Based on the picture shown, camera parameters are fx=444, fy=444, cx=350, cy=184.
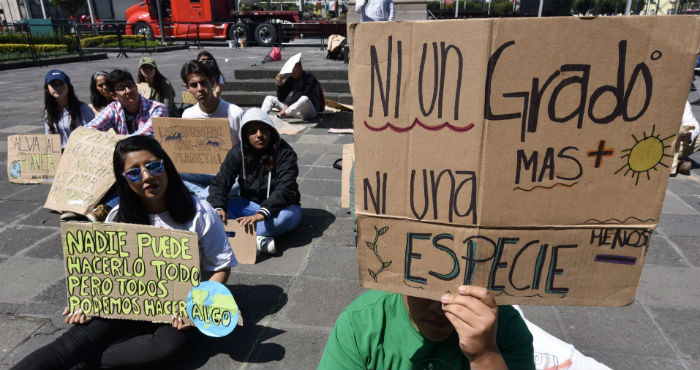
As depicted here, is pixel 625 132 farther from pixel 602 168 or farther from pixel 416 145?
pixel 416 145

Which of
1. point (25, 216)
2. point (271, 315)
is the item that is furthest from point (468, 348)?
point (25, 216)

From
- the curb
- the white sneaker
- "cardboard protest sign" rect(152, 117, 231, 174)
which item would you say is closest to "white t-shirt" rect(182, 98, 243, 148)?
"cardboard protest sign" rect(152, 117, 231, 174)

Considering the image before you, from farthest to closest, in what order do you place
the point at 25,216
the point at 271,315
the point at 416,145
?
the point at 25,216
the point at 271,315
the point at 416,145

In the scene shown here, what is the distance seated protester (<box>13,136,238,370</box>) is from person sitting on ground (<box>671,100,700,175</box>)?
486cm

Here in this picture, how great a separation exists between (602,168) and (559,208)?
0.40ft

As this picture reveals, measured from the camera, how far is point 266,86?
952 centimetres

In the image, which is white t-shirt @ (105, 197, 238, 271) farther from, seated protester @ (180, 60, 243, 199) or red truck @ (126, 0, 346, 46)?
red truck @ (126, 0, 346, 46)

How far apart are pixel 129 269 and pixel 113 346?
380mm

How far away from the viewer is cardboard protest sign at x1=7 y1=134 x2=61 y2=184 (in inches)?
188

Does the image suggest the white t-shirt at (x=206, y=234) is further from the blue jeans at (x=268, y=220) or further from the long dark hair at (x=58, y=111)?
the long dark hair at (x=58, y=111)

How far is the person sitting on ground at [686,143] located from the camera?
191 inches

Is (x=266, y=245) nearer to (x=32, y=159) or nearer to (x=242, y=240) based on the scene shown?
(x=242, y=240)

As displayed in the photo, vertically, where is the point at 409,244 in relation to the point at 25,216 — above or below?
above

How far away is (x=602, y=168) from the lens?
97cm
